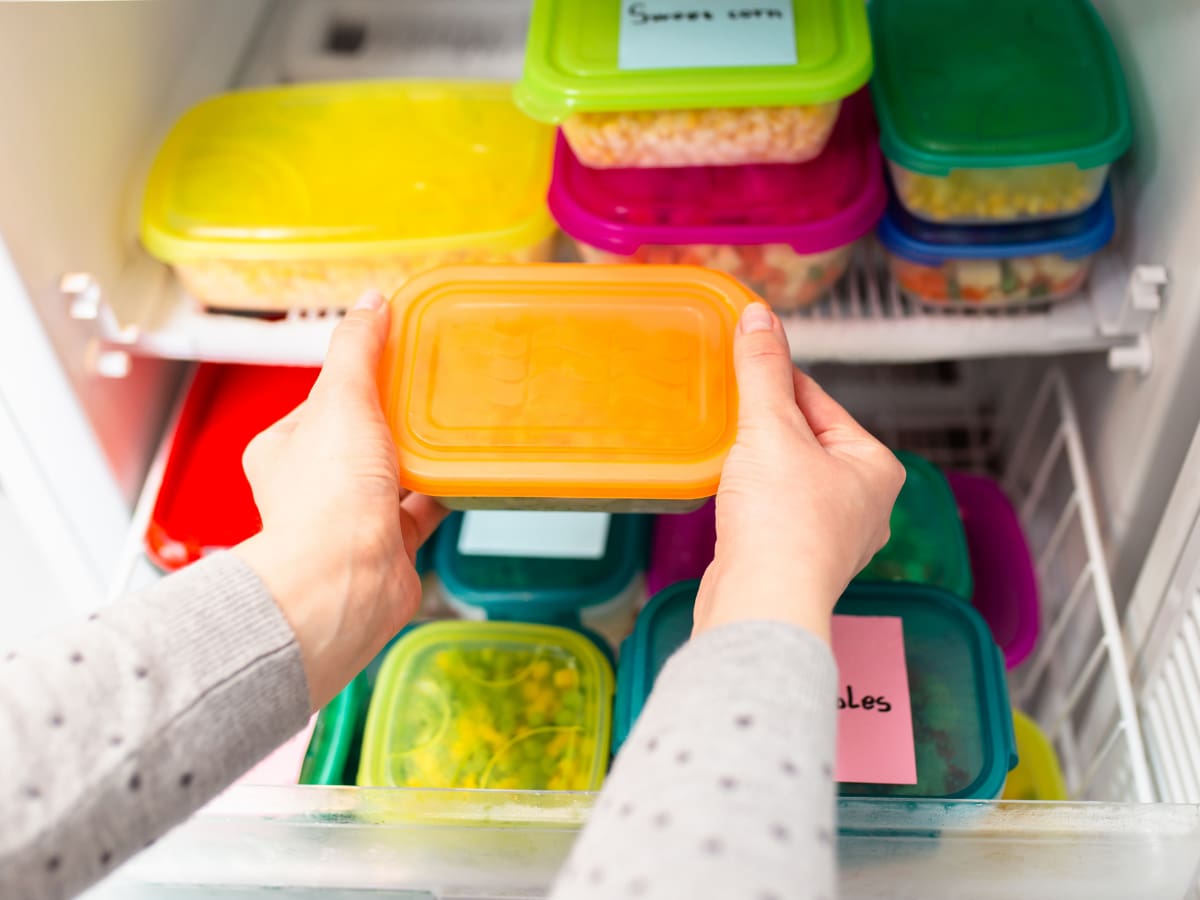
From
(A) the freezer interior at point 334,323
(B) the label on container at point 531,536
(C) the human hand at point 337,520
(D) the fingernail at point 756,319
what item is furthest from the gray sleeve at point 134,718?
(B) the label on container at point 531,536

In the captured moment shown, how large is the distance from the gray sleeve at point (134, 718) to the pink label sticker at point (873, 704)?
0.41m

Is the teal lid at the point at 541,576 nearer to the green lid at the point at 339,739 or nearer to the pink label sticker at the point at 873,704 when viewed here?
the green lid at the point at 339,739

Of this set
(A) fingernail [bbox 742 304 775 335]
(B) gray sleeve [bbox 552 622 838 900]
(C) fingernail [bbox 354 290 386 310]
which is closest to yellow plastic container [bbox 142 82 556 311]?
(C) fingernail [bbox 354 290 386 310]

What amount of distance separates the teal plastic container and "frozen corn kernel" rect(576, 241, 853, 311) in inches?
10.3

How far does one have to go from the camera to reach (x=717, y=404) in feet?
2.45

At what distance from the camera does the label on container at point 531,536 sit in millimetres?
1072

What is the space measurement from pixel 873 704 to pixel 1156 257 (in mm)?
444

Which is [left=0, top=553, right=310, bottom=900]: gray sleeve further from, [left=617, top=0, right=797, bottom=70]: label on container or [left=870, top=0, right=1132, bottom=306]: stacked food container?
[left=870, top=0, right=1132, bottom=306]: stacked food container

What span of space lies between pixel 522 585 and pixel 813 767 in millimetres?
605

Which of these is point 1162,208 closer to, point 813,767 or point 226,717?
point 813,767

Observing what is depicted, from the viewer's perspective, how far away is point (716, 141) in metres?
0.84

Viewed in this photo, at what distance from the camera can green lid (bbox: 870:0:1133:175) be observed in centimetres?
85

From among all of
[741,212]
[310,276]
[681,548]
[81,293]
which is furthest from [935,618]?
[81,293]

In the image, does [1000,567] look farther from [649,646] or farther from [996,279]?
[649,646]
